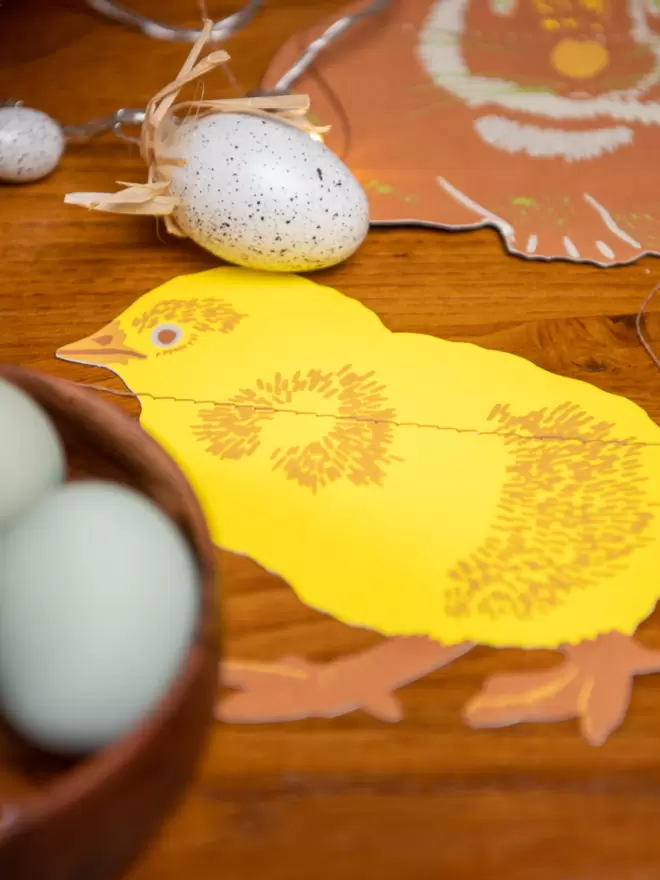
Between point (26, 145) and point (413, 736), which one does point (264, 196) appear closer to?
point (26, 145)

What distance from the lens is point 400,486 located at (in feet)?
1.34

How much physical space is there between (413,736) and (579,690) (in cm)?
8

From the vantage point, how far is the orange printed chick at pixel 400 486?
0.34m

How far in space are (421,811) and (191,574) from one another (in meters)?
0.16

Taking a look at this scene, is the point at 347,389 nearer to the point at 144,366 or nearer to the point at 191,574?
the point at 144,366

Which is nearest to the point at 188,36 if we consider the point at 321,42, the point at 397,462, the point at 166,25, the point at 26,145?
the point at 166,25

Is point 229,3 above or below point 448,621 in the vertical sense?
above

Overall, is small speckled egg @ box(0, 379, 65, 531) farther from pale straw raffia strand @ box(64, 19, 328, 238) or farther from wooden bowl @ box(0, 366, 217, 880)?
pale straw raffia strand @ box(64, 19, 328, 238)

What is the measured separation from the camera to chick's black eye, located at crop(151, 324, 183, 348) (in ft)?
1.57

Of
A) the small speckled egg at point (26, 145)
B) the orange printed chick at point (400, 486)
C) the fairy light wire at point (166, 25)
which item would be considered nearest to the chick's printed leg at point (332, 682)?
the orange printed chick at point (400, 486)

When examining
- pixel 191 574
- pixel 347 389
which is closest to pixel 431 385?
pixel 347 389

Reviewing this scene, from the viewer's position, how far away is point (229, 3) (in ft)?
2.64

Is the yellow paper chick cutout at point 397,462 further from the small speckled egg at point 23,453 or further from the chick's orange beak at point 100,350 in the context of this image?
the small speckled egg at point 23,453

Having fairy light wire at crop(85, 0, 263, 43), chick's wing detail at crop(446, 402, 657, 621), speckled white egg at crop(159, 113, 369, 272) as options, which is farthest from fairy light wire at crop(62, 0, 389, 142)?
chick's wing detail at crop(446, 402, 657, 621)
